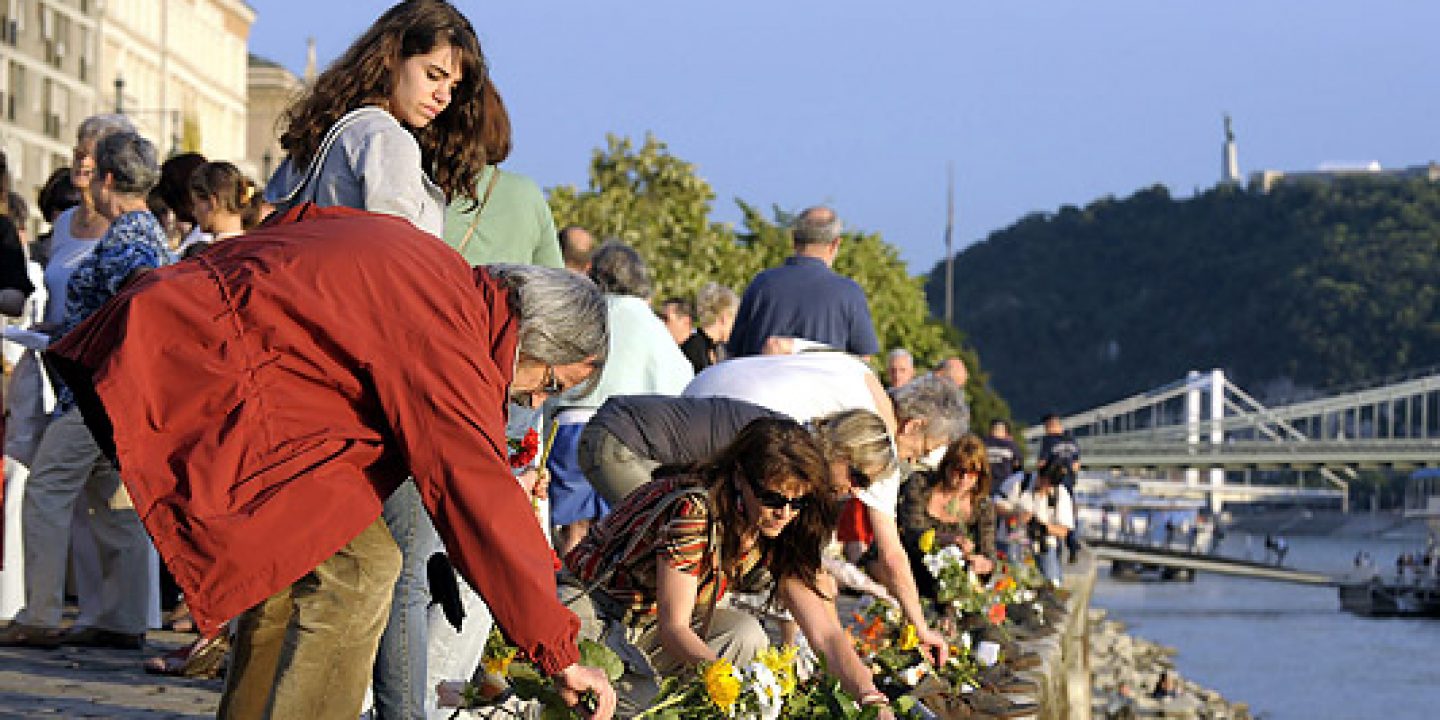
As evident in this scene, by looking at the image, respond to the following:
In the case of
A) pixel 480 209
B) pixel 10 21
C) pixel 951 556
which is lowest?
pixel 951 556

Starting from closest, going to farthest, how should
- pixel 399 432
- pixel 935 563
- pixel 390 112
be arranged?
pixel 399 432 < pixel 390 112 < pixel 935 563

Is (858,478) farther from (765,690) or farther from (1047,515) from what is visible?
(1047,515)

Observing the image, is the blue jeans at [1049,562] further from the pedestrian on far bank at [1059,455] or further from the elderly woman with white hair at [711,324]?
the elderly woman with white hair at [711,324]

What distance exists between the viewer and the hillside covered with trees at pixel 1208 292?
472 ft

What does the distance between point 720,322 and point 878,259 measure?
3304 cm

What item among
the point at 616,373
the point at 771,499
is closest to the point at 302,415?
the point at 771,499

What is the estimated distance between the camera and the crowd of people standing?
343 cm

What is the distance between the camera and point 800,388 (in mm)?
7027

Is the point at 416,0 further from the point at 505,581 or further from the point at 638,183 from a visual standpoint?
the point at 638,183

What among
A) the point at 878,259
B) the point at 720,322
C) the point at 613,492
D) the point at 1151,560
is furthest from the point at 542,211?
the point at 1151,560

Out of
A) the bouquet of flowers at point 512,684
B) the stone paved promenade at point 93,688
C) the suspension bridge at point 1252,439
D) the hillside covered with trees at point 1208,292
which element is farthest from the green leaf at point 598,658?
the hillside covered with trees at point 1208,292

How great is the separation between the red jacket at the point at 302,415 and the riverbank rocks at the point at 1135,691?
20.9 meters

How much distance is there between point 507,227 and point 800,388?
1.14 meters

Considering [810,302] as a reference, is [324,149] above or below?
above
